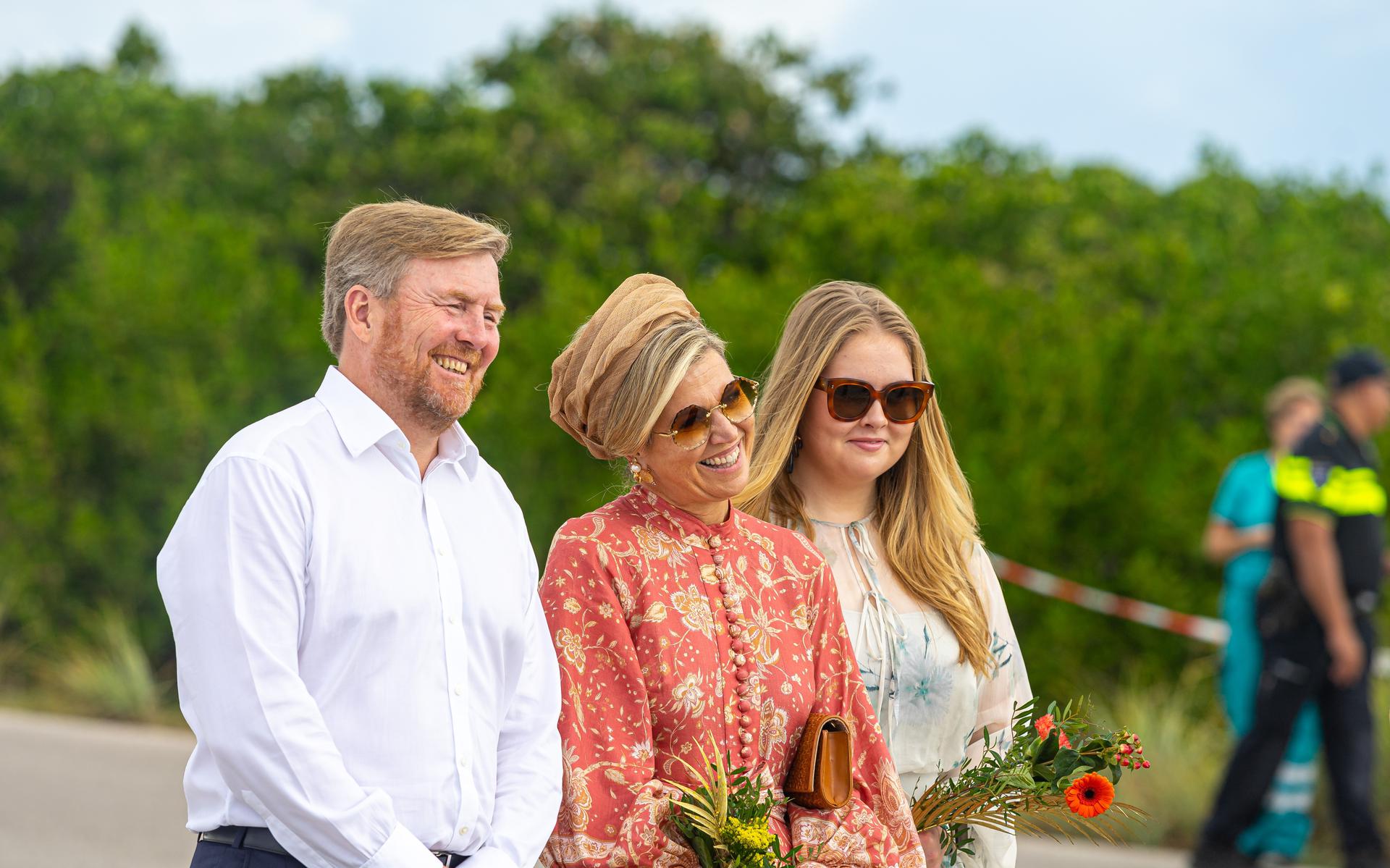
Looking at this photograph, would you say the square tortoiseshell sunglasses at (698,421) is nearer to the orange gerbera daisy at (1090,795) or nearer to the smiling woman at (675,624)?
the smiling woman at (675,624)

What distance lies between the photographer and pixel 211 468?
2371 mm

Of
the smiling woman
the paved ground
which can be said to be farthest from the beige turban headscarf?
the paved ground

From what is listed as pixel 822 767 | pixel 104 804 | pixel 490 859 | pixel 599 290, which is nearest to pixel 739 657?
pixel 822 767

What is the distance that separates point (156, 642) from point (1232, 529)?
7.85 m

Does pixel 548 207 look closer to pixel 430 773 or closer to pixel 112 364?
pixel 112 364

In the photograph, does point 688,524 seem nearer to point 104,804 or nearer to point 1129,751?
point 1129,751

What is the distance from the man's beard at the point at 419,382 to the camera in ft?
8.28

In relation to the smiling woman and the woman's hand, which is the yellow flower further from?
the woman's hand

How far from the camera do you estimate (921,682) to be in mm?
3277

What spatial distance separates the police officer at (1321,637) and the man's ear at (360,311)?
5.41 meters

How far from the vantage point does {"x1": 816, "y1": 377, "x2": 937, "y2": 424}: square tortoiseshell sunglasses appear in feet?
10.9

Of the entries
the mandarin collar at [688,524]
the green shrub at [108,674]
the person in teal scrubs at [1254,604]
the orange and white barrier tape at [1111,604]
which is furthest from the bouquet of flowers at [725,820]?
the green shrub at [108,674]

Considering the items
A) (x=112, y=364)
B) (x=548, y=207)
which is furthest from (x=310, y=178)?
(x=112, y=364)

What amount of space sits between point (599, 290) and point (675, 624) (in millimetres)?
8882
